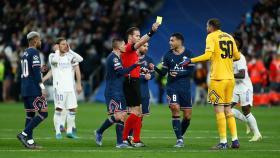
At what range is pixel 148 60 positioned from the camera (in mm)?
22297

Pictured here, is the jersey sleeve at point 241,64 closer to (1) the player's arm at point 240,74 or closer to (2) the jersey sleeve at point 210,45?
(1) the player's arm at point 240,74

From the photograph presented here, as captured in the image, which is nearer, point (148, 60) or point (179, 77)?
point (179, 77)

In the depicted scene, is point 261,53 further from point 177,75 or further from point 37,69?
point 37,69

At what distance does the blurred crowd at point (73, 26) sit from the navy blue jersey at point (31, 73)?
2507 cm

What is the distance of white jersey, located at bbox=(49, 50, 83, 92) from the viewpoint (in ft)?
79.0

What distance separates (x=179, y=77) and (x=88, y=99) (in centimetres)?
2601

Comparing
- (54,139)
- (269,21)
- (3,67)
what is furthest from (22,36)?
(54,139)

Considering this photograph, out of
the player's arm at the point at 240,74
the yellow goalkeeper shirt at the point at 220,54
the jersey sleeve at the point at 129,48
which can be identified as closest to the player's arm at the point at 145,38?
the jersey sleeve at the point at 129,48

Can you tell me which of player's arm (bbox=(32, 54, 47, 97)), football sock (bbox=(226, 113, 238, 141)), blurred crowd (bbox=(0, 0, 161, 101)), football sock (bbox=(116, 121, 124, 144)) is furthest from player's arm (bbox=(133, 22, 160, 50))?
blurred crowd (bbox=(0, 0, 161, 101))

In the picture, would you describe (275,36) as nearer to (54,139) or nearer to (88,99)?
(88,99)

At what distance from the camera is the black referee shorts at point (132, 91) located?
20.1 m

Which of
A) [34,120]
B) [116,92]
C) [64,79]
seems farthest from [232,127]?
[64,79]

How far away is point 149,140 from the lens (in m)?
22.2

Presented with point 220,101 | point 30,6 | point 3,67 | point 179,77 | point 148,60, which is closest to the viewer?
point 220,101
